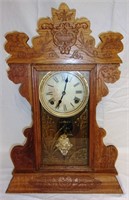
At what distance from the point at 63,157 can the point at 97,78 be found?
1.16 feet

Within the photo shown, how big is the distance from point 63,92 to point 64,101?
36 millimetres

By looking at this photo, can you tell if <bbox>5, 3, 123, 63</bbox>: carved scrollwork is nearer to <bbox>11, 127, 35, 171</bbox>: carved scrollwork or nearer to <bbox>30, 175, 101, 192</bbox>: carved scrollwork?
<bbox>11, 127, 35, 171</bbox>: carved scrollwork

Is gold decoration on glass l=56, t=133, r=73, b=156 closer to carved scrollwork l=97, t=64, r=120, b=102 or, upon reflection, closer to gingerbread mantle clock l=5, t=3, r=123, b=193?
gingerbread mantle clock l=5, t=3, r=123, b=193

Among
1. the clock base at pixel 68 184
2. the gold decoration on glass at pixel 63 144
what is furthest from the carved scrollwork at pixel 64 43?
the clock base at pixel 68 184

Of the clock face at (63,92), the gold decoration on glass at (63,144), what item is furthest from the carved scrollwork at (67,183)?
the clock face at (63,92)

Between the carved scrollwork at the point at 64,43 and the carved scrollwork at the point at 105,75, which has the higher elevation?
the carved scrollwork at the point at 64,43

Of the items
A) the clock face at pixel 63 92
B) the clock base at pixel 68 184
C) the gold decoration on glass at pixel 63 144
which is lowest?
the clock base at pixel 68 184

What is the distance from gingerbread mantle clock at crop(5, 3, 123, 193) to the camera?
1016mm

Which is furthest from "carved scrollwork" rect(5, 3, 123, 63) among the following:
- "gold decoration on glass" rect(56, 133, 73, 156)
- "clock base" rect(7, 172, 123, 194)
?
"clock base" rect(7, 172, 123, 194)

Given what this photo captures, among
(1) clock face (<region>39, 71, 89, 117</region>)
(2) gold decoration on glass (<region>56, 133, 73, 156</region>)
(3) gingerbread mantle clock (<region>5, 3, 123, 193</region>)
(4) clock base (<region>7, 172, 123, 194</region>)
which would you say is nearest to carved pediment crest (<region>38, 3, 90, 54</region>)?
(3) gingerbread mantle clock (<region>5, 3, 123, 193</region>)

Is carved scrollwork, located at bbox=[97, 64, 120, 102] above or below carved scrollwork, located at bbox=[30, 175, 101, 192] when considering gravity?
above

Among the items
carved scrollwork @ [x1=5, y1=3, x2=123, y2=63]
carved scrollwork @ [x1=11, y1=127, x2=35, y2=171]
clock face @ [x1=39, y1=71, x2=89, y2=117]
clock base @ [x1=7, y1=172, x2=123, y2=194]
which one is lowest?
clock base @ [x1=7, y1=172, x2=123, y2=194]

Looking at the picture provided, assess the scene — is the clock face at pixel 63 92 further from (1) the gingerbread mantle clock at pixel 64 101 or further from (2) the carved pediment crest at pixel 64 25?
(2) the carved pediment crest at pixel 64 25

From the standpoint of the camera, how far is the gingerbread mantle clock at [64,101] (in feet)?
3.33
